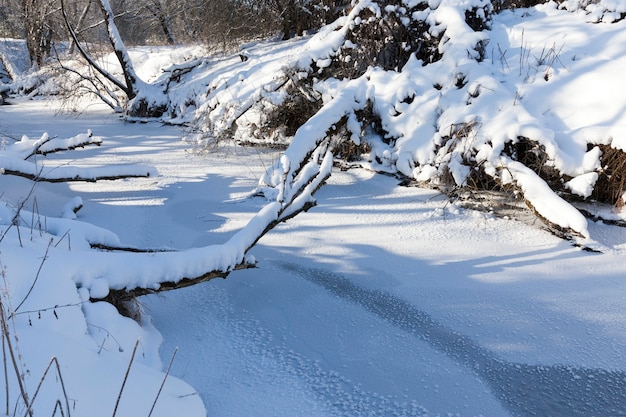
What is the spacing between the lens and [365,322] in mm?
3080

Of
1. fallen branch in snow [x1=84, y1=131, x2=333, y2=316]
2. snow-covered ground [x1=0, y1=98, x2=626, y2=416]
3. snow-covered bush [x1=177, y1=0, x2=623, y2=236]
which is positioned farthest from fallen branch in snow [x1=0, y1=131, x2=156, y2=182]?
fallen branch in snow [x1=84, y1=131, x2=333, y2=316]

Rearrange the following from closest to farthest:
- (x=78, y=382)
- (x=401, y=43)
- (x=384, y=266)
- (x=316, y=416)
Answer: (x=78, y=382), (x=316, y=416), (x=384, y=266), (x=401, y=43)

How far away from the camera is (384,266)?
12.4 ft

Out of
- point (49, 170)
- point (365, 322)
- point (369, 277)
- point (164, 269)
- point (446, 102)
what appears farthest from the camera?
point (446, 102)

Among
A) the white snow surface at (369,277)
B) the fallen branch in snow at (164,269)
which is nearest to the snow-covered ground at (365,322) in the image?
the white snow surface at (369,277)

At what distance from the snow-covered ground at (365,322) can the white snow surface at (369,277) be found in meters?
0.01

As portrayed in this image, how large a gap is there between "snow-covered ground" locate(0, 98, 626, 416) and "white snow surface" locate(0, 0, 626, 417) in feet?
0.04

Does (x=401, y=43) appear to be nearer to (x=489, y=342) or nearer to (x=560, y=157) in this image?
(x=560, y=157)

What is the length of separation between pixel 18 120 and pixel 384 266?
9.24 m

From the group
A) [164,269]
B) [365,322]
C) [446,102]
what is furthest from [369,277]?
[446,102]

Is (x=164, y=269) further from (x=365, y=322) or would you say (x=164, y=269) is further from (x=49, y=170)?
(x=49, y=170)

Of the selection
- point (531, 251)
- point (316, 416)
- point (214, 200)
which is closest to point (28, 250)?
point (316, 416)

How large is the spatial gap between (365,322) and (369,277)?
59 centimetres

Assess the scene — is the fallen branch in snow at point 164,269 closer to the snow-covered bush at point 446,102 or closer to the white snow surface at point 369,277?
the white snow surface at point 369,277
